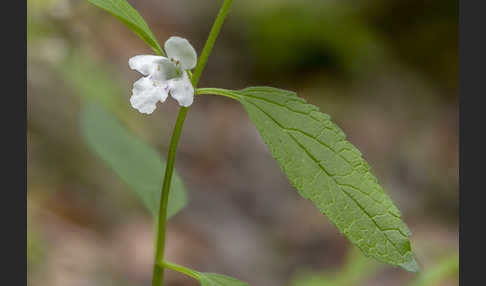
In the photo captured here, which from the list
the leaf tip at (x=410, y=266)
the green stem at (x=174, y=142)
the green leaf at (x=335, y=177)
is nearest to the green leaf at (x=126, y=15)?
the green stem at (x=174, y=142)

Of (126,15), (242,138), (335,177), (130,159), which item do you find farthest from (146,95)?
(242,138)

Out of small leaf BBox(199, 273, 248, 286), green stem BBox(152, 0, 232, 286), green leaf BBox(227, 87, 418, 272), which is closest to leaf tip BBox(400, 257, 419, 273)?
green leaf BBox(227, 87, 418, 272)

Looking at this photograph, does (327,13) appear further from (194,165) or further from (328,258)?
(328,258)

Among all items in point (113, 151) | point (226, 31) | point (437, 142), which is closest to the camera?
point (113, 151)

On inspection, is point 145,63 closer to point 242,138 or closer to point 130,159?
point 130,159

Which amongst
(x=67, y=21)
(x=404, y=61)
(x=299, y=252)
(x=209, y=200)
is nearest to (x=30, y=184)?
(x=67, y=21)

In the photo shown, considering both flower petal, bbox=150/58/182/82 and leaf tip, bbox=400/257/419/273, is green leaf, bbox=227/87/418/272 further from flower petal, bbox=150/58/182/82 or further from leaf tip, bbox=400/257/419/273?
flower petal, bbox=150/58/182/82

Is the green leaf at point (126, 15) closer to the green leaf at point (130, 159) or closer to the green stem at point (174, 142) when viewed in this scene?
the green stem at point (174, 142)
